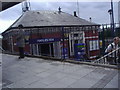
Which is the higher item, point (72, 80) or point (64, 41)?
point (64, 41)

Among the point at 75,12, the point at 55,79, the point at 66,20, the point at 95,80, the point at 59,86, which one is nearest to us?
the point at 59,86

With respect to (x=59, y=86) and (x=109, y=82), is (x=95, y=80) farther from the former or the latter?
(x=59, y=86)

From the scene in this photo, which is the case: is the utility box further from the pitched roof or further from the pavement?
the pavement

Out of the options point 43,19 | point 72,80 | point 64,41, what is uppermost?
point 43,19

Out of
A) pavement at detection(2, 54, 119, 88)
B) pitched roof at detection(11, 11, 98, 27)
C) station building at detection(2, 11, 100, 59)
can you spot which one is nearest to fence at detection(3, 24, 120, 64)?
station building at detection(2, 11, 100, 59)

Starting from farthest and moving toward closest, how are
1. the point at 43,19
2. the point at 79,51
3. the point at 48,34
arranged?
the point at 43,19 < the point at 48,34 < the point at 79,51

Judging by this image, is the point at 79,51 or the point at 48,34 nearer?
the point at 79,51

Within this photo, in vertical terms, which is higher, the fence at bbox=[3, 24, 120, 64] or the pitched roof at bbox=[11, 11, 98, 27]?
the pitched roof at bbox=[11, 11, 98, 27]

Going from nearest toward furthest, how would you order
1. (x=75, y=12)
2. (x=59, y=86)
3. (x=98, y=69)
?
(x=59, y=86) < (x=98, y=69) < (x=75, y=12)

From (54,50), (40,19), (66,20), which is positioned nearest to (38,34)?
(54,50)

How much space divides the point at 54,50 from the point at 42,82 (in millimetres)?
12731

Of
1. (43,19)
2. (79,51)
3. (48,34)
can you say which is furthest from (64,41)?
(43,19)

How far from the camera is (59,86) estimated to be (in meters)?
4.00

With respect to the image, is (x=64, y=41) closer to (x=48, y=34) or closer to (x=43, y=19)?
(x=48, y=34)
